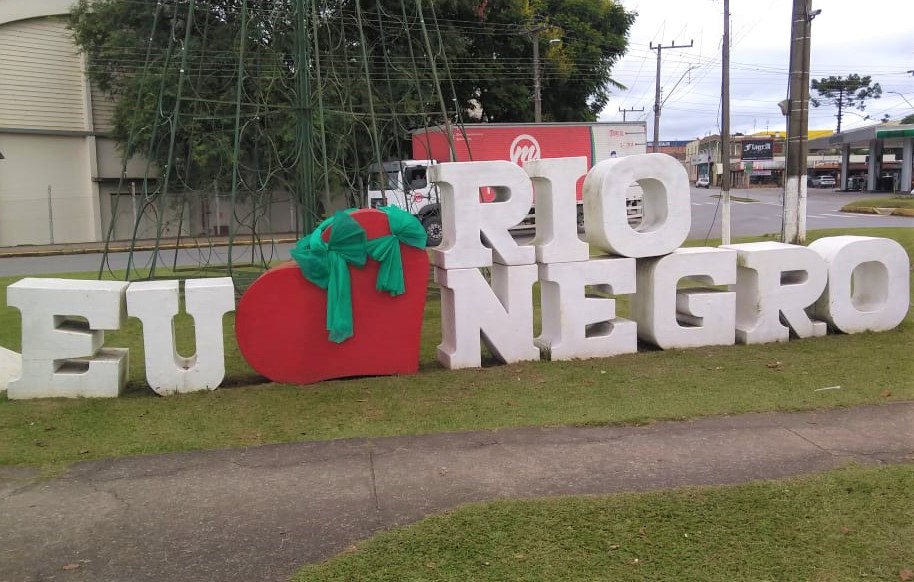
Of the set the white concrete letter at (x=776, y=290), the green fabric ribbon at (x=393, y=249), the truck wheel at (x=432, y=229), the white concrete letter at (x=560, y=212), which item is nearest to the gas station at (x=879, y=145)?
the truck wheel at (x=432, y=229)

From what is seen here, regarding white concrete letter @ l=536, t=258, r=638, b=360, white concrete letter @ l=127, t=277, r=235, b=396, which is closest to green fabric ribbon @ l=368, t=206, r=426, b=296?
white concrete letter @ l=127, t=277, r=235, b=396

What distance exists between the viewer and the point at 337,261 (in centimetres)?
689

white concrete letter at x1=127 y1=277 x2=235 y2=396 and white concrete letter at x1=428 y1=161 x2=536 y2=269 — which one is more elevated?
white concrete letter at x1=428 y1=161 x2=536 y2=269

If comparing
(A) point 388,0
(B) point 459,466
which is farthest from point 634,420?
(A) point 388,0

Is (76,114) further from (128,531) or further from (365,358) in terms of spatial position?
(128,531)

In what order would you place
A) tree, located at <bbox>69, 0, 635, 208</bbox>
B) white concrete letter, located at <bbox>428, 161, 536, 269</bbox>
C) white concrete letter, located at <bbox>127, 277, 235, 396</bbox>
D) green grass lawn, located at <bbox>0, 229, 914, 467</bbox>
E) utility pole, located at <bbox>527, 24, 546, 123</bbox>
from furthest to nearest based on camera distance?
1. utility pole, located at <bbox>527, 24, 546, 123</bbox>
2. tree, located at <bbox>69, 0, 635, 208</bbox>
3. white concrete letter, located at <bbox>428, 161, 536, 269</bbox>
4. white concrete letter, located at <bbox>127, 277, 235, 396</bbox>
5. green grass lawn, located at <bbox>0, 229, 914, 467</bbox>

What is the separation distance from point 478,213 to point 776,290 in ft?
11.1

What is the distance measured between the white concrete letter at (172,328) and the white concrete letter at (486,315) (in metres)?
2.09

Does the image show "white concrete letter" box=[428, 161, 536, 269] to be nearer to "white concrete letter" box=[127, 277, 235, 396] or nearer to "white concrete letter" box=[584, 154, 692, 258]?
"white concrete letter" box=[584, 154, 692, 258]

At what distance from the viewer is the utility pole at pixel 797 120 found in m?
14.8

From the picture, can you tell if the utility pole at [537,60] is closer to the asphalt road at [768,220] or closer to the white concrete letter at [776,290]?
the asphalt road at [768,220]

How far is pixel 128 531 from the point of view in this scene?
161 inches

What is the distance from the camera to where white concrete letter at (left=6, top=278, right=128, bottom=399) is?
6.49m

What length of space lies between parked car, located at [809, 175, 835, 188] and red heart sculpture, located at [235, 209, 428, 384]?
234ft
